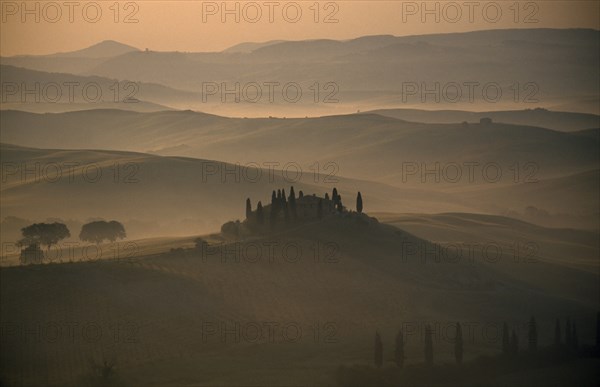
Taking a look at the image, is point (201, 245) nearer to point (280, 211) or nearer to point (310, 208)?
point (280, 211)

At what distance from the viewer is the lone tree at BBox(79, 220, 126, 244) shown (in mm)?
111938

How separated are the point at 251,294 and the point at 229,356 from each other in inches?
507

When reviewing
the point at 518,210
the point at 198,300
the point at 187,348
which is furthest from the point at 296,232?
the point at 518,210

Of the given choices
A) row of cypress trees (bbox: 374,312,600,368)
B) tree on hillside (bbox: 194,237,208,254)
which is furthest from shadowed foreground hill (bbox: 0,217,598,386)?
row of cypress trees (bbox: 374,312,600,368)

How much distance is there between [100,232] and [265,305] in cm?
4548

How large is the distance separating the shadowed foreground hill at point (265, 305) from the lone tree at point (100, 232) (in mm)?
31500

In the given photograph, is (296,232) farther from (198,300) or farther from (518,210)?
(518,210)

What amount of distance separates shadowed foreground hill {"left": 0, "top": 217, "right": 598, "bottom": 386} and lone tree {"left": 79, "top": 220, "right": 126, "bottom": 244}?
103 feet

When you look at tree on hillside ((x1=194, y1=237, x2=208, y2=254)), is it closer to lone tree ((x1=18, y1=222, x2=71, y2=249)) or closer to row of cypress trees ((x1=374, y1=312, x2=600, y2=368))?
row of cypress trees ((x1=374, y1=312, x2=600, y2=368))

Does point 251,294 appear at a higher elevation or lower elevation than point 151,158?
lower

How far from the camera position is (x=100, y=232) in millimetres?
113062

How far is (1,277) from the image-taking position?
67438 millimetres

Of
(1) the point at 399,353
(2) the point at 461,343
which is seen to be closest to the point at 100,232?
(2) the point at 461,343

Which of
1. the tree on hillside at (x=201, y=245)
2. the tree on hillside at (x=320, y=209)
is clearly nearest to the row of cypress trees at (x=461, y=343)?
the tree on hillside at (x=320, y=209)
